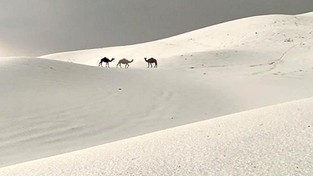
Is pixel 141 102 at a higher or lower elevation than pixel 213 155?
lower

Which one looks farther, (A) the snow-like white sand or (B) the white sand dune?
(A) the snow-like white sand

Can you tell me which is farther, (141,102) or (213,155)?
(141,102)

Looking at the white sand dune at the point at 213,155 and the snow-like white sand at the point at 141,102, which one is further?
the snow-like white sand at the point at 141,102

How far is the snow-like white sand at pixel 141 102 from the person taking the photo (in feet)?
10.5

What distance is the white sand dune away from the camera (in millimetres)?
2273

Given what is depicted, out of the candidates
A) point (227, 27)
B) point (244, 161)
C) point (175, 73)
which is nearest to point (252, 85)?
point (175, 73)

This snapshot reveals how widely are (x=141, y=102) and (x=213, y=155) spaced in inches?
201

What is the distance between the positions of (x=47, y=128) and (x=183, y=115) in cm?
239

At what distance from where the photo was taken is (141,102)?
762 cm

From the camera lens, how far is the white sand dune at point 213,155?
2.27 metres

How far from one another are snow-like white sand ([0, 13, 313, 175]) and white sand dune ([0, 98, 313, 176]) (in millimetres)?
16

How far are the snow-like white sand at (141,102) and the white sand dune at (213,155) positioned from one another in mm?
16

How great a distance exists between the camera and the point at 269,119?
3643 mm

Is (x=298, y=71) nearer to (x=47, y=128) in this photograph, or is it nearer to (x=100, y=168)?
(x=47, y=128)
